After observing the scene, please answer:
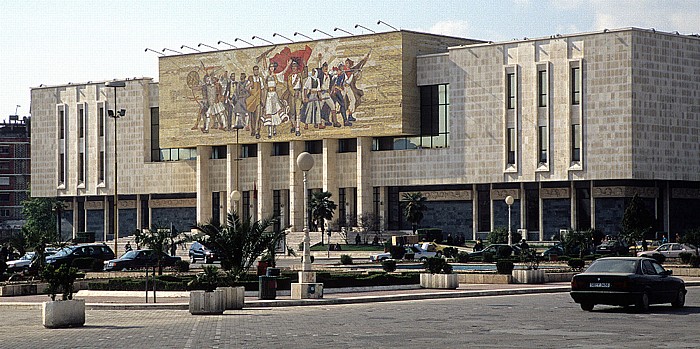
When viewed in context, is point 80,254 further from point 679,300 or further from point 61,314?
point 679,300

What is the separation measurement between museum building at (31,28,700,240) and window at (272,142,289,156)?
0.14 metres

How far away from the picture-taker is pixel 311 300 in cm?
3666

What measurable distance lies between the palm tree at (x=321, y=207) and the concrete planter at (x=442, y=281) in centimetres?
5958

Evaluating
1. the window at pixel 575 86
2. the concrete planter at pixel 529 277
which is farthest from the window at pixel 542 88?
the concrete planter at pixel 529 277

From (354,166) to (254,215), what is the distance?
38.9 ft

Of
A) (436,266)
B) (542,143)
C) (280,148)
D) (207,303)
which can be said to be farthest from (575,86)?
(207,303)

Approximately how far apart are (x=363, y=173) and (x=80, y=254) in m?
47.6

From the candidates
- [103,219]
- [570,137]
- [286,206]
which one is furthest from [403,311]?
[103,219]

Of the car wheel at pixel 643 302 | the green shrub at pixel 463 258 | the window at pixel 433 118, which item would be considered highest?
the window at pixel 433 118

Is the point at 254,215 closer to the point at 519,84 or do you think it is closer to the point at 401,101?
the point at 401,101

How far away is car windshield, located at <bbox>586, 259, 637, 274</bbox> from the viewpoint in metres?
30.2

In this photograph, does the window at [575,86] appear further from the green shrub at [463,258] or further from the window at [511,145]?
the green shrub at [463,258]

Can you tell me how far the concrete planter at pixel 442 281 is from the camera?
139ft

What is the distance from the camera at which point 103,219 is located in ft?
410
